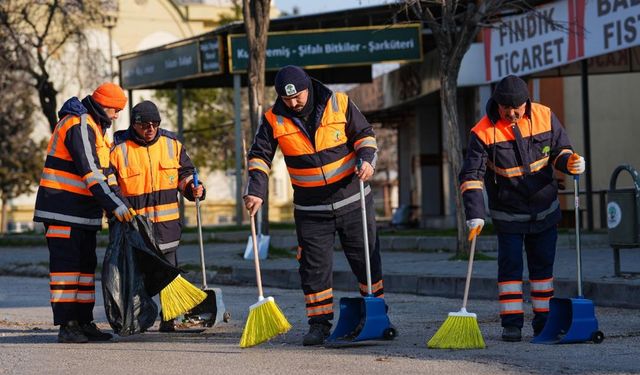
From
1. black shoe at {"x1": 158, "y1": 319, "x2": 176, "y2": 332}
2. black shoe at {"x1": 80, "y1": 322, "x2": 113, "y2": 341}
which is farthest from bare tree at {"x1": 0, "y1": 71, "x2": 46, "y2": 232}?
black shoe at {"x1": 80, "y1": 322, "x2": 113, "y2": 341}

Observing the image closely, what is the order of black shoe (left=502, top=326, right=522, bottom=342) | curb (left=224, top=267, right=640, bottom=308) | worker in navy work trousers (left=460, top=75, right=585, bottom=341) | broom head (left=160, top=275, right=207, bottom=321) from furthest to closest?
curb (left=224, top=267, right=640, bottom=308) → broom head (left=160, top=275, right=207, bottom=321) → worker in navy work trousers (left=460, top=75, right=585, bottom=341) → black shoe (left=502, top=326, right=522, bottom=342)

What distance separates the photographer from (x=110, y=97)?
9945 mm

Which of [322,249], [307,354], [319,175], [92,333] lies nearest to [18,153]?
[92,333]

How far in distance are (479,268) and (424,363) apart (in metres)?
7.74

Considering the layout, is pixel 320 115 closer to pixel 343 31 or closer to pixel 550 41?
pixel 550 41

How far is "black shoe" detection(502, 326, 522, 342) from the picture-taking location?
890cm

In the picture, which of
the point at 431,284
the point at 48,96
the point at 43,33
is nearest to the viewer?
the point at 431,284

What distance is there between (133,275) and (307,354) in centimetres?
187

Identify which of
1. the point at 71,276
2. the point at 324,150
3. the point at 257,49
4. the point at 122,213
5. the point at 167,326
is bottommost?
the point at 167,326

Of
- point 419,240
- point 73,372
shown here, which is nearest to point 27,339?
point 73,372

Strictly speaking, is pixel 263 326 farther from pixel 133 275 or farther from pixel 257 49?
pixel 257 49

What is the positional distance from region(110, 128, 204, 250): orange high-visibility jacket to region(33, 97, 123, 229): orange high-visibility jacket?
186 millimetres

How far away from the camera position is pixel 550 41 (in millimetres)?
22125

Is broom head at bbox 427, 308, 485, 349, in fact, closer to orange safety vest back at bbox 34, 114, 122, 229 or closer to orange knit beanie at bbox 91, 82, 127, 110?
orange safety vest back at bbox 34, 114, 122, 229
